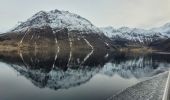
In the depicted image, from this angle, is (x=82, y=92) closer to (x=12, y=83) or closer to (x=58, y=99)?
(x=58, y=99)

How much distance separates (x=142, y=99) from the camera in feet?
143

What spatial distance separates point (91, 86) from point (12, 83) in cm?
1815

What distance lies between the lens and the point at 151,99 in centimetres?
4253

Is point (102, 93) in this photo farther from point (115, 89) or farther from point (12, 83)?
point (12, 83)

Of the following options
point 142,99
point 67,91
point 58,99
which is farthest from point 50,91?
point 142,99

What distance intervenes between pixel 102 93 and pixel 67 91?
778 cm

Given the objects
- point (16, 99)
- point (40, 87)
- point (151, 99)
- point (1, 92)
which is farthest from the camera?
point (40, 87)

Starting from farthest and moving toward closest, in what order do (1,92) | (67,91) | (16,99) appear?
(67,91) < (1,92) < (16,99)

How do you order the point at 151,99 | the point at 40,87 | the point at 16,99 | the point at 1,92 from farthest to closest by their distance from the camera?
the point at 40,87 → the point at 1,92 → the point at 16,99 → the point at 151,99

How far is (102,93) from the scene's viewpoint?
6344 cm

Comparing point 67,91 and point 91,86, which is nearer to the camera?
point 67,91

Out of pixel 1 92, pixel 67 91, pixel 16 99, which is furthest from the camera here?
pixel 67 91

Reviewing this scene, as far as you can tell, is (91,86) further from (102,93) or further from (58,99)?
(58,99)

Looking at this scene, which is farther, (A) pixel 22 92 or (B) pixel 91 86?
(B) pixel 91 86
